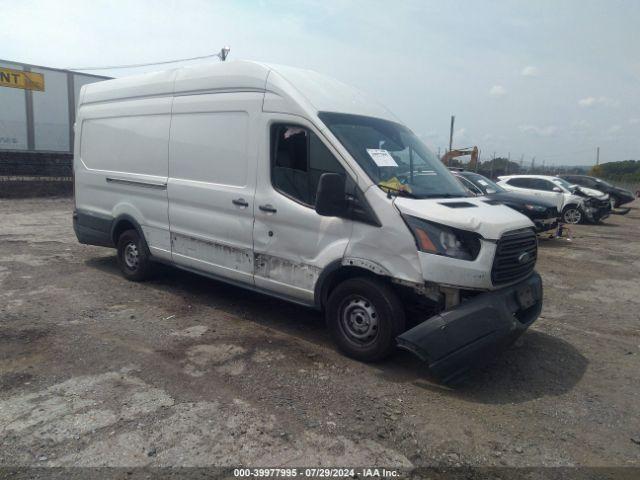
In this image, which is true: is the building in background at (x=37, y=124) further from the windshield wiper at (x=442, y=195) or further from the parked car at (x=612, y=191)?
the parked car at (x=612, y=191)

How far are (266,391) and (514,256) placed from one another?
7.85 feet

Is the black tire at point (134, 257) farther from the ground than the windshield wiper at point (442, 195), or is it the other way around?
the windshield wiper at point (442, 195)

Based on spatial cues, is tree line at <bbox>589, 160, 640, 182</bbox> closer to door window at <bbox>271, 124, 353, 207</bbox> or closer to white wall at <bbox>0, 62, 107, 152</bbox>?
white wall at <bbox>0, 62, 107, 152</bbox>

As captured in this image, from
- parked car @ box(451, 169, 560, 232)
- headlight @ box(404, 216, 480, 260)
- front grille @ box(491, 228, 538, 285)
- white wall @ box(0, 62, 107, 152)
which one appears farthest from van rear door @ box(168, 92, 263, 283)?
white wall @ box(0, 62, 107, 152)

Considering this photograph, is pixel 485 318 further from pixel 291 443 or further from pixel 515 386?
pixel 291 443

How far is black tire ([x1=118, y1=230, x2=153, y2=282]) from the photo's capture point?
6688mm

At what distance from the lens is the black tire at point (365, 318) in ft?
13.9

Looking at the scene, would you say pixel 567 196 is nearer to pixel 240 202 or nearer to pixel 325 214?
pixel 240 202

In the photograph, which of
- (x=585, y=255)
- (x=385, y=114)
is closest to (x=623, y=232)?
(x=585, y=255)

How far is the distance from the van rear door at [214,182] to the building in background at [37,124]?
1543cm

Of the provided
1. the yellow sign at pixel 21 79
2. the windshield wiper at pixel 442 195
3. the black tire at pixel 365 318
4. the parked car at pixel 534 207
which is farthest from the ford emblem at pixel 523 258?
the yellow sign at pixel 21 79

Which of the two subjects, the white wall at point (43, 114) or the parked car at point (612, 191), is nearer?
the white wall at point (43, 114)

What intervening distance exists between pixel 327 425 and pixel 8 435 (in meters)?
2.09

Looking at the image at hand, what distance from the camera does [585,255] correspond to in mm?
10750
